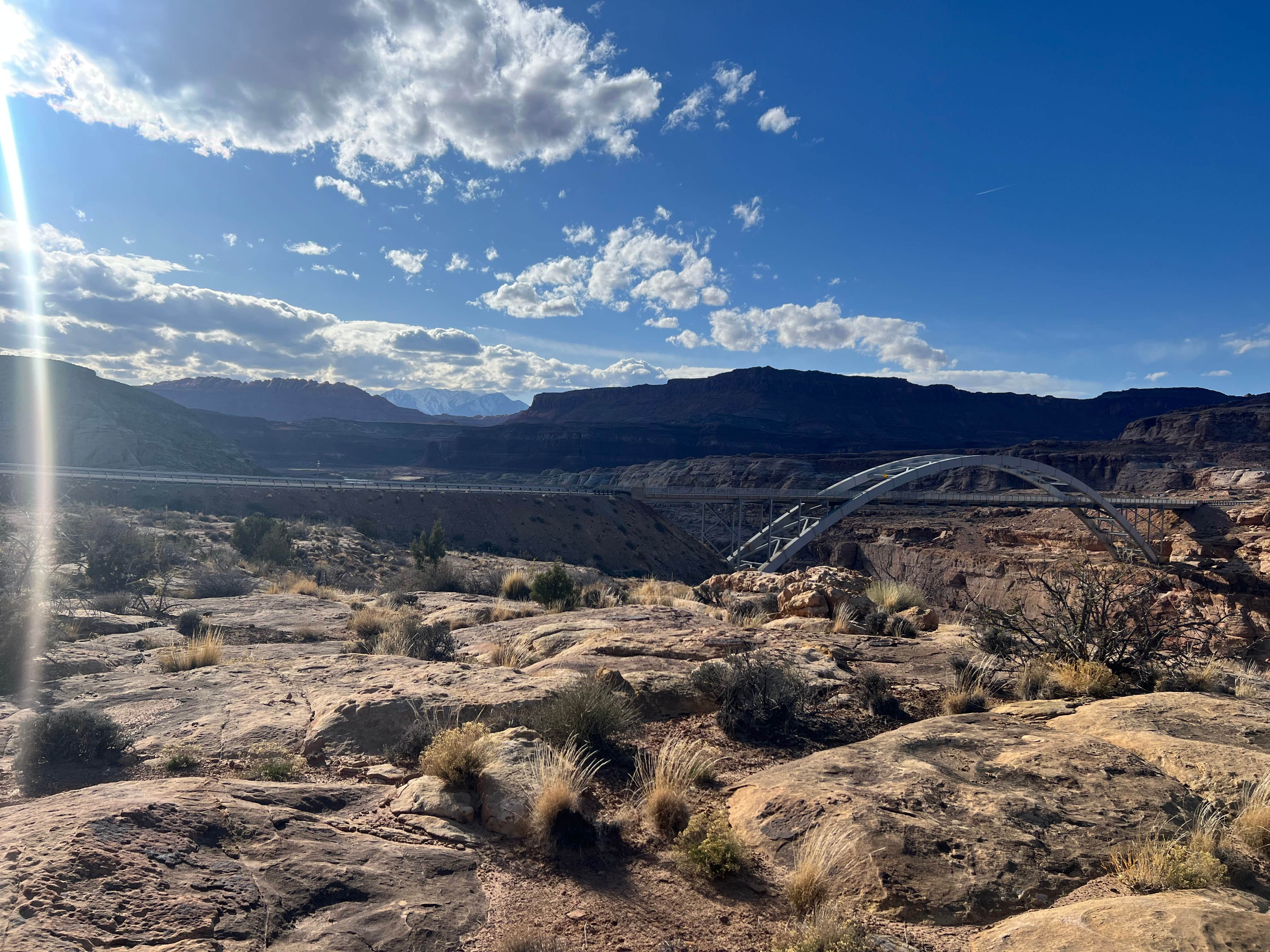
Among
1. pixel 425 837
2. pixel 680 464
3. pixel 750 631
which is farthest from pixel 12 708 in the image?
pixel 680 464

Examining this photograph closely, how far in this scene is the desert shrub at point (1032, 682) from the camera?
721cm

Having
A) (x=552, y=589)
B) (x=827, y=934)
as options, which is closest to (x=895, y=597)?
(x=552, y=589)

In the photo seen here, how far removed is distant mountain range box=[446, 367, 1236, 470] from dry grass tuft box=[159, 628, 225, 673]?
132 m

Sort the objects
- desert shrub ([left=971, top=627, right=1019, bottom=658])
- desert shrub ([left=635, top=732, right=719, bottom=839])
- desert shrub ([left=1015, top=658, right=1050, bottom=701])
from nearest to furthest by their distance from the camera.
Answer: desert shrub ([left=635, top=732, right=719, bottom=839]) → desert shrub ([left=1015, top=658, right=1050, bottom=701]) → desert shrub ([left=971, top=627, right=1019, bottom=658])

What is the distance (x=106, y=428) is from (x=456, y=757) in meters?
85.8

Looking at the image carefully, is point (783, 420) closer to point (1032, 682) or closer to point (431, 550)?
point (431, 550)

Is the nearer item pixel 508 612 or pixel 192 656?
pixel 192 656

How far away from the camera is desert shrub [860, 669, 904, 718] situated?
689cm

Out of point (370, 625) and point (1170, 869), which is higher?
point (1170, 869)

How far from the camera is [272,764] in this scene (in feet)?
16.9

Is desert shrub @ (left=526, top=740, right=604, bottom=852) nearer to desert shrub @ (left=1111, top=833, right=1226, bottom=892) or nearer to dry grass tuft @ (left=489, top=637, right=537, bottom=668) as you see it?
desert shrub @ (left=1111, top=833, right=1226, bottom=892)

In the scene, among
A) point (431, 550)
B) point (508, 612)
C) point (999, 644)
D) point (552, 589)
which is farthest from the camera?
point (431, 550)

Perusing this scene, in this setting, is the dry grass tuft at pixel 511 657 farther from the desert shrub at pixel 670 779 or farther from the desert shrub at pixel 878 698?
the desert shrub at pixel 878 698

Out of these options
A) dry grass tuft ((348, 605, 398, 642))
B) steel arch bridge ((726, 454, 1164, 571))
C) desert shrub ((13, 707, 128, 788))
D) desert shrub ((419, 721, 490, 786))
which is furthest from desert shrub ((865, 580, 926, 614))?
steel arch bridge ((726, 454, 1164, 571))
